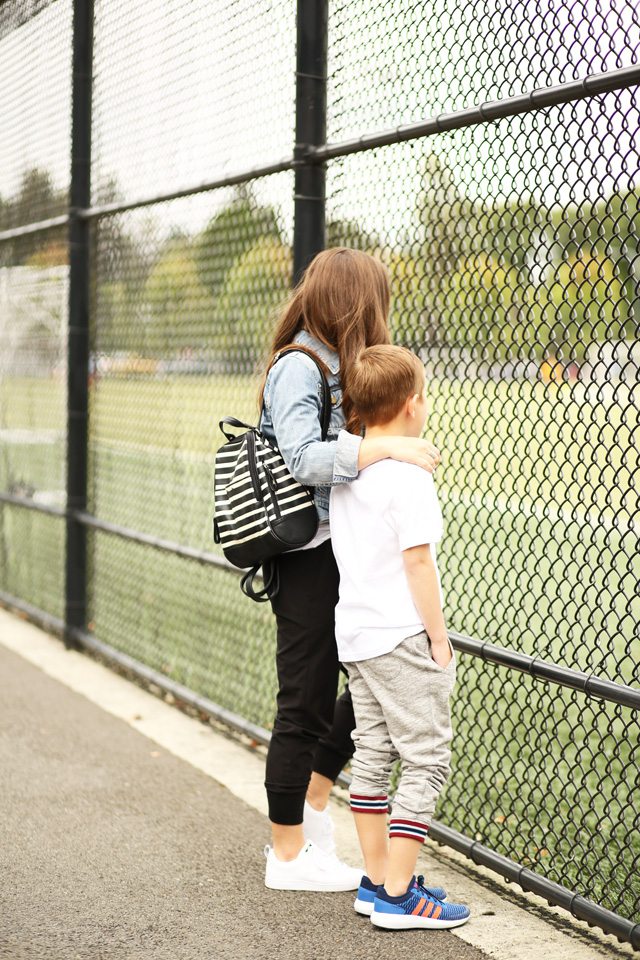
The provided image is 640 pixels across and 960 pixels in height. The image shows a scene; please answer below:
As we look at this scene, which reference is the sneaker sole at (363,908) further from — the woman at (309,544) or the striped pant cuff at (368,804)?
the striped pant cuff at (368,804)

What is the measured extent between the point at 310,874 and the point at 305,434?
51.6 inches

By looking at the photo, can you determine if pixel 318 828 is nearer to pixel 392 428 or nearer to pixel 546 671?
pixel 546 671

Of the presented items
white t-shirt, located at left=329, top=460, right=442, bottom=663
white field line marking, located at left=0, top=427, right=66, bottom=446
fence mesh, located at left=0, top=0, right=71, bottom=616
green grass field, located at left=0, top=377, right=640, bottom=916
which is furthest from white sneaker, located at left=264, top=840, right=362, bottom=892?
white field line marking, located at left=0, top=427, right=66, bottom=446

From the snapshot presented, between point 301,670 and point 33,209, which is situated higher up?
point 33,209

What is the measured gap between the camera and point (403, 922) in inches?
108

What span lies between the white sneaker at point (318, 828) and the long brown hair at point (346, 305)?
1.17m

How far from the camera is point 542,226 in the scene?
3.02 metres

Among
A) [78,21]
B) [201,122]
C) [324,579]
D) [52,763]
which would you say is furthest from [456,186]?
[78,21]

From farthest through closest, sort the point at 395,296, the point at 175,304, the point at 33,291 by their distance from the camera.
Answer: the point at 33,291 < the point at 175,304 < the point at 395,296

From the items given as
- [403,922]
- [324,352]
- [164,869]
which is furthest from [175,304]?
[403,922]

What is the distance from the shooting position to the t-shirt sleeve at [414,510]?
102 inches

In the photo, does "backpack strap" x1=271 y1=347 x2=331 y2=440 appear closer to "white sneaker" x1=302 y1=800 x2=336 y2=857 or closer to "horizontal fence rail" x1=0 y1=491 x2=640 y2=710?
"horizontal fence rail" x1=0 y1=491 x2=640 y2=710

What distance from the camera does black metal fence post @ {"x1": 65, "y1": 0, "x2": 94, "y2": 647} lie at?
610cm

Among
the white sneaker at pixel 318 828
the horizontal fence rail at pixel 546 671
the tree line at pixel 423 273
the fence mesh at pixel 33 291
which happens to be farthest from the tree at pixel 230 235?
the white sneaker at pixel 318 828
